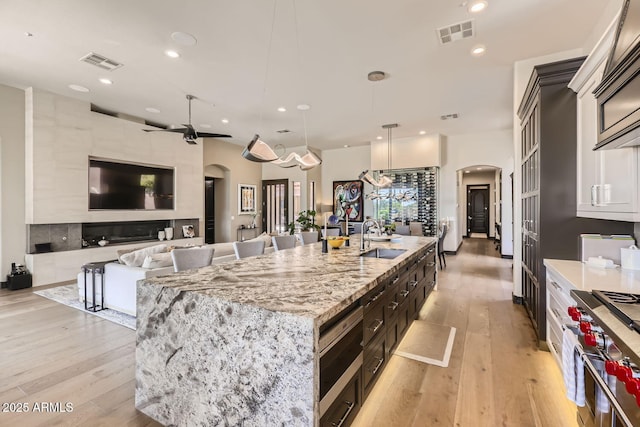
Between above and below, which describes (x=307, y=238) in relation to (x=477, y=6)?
below

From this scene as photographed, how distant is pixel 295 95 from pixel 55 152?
4582mm

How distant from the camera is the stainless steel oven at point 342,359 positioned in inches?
54.4

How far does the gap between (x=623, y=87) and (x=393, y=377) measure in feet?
8.06

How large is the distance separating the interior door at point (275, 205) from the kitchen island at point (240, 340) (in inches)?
311

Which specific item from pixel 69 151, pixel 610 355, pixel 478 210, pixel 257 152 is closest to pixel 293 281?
pixel 257 152

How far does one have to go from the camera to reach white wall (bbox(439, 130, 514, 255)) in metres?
7.95

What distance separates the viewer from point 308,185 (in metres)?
9.84

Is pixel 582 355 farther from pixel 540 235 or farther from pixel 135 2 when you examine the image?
pixel 135 2

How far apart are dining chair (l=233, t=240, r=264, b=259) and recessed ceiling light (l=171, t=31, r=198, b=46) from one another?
2553mm

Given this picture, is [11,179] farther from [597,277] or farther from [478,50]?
[597,277]

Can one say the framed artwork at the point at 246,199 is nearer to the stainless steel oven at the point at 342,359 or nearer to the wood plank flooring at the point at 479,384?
the wood plank flooring at the point at 479,384

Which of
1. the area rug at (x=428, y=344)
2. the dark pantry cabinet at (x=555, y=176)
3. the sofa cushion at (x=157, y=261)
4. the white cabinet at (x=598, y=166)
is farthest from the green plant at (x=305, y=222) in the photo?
the white cabinet at (x=598, y=166)

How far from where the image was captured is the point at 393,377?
8.00 feet

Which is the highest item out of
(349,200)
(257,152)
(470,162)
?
(470,162)
